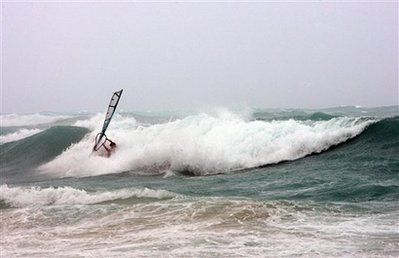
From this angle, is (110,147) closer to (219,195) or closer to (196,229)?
(219,195)

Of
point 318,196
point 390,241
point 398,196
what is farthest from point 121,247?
point 398,196

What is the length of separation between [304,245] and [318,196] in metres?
3.35

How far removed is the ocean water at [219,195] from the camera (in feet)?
18.8

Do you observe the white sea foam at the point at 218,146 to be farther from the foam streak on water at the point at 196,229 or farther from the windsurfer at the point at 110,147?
the foam streak on water at the point at 196,229

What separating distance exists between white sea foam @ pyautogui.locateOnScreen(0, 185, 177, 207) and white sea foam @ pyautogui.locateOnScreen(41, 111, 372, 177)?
4.50 meters

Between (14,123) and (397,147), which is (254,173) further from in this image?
(14,123)

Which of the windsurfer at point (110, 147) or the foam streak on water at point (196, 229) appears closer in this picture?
the foam streak on water at point (196, 229)

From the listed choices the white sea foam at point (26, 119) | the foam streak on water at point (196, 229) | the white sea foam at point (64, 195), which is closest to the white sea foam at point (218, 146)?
the white sea foam at point (64, 195)

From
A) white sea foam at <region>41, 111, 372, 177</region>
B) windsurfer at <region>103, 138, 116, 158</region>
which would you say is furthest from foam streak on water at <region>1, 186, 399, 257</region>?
windsurfer at <region>103, 138, 116, 158</region>

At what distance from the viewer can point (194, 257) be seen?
16.8 ft

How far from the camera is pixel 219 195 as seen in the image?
9.18 meters

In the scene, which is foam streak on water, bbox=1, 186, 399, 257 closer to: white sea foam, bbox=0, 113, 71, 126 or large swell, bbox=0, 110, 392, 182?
large swell, bbox=0, 110, 392, 182

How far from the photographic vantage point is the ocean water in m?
5.72

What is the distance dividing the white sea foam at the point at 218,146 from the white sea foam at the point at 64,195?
14.8 feet
